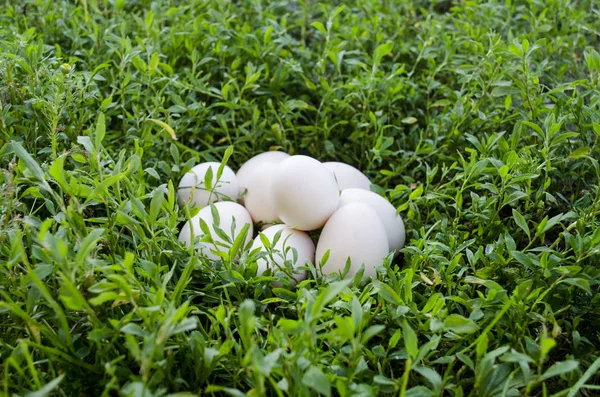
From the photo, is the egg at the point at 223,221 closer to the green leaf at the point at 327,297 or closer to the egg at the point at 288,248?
the egg at the point at 288,248

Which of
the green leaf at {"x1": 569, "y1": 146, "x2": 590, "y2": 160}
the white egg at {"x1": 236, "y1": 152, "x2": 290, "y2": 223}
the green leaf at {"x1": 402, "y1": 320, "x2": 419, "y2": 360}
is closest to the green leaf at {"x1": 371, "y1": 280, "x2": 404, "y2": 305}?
the green leaf at {"x1": 402, "y1": 320, "x2": 419, "y2": 360}

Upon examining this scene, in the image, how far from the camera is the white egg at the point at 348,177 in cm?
122

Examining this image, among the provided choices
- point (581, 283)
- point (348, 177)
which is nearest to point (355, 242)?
point (348, 177)

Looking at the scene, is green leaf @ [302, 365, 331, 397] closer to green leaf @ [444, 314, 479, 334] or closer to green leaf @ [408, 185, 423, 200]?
green leaf @ [444, 314, 479, 334]

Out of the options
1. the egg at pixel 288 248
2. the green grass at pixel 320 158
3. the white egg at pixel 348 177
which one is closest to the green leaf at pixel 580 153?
the green grass at pixel 320 158

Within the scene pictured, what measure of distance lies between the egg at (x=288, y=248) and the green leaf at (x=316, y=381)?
0.31 meters

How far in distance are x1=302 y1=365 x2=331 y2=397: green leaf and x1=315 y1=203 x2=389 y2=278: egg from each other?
325 mm

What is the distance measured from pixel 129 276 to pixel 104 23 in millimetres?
907

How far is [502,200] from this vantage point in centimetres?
105

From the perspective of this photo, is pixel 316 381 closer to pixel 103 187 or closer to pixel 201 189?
pixel 103 187

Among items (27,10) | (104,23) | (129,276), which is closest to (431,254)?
(129,276)

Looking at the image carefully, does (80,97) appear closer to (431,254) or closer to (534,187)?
(431,254)

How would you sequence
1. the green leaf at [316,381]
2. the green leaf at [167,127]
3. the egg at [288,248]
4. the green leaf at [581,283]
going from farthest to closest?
1. the green leaf at [167,127]
2. the egg at [288,248]
3. the green leaf at [581,283]
4. the green leaf at [316,381]

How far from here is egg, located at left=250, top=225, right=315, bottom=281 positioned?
1.01 m
